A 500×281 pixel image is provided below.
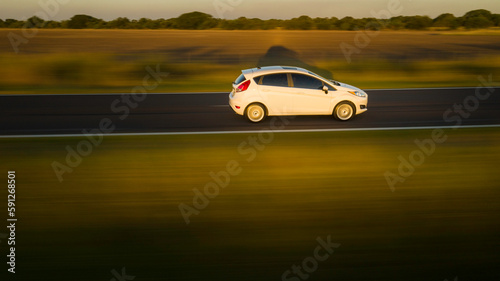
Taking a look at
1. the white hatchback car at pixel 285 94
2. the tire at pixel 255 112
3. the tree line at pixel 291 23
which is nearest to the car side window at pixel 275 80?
the white hatchback car at pixel 285 94

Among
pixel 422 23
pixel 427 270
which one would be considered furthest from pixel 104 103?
pixel 422 23

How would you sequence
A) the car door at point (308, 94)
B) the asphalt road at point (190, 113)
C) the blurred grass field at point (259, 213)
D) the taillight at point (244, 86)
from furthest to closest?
1. the car door at point (308, 94)
2. the taillight at point (244, 86)
3. the asphalt road at point (190, 113)
4. the blurred grass field at point (259, 213)

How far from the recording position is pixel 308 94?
42.0 feet

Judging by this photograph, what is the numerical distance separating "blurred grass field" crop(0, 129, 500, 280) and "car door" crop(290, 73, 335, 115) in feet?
8.68

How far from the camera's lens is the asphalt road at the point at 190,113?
12.5m

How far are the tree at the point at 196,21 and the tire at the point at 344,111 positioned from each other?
142ft

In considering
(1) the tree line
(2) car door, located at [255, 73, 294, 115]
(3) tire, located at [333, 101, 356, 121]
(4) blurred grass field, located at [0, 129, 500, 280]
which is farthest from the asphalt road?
(1) the tree line

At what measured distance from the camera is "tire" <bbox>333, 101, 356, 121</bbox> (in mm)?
13047

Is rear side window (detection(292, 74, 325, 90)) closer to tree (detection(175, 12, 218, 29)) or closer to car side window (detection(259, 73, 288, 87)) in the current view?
car side window (detection(259, 73, 288, 87))

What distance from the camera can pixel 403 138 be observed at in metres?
11.1

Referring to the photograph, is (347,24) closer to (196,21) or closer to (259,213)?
(196,21)

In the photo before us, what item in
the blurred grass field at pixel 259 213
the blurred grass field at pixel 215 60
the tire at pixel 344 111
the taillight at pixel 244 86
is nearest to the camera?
the blurred grass field at pixel 259 213

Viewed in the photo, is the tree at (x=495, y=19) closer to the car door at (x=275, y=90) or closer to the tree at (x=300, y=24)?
the tree at (x=300, y=24)

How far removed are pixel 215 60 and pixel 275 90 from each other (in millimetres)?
15635
